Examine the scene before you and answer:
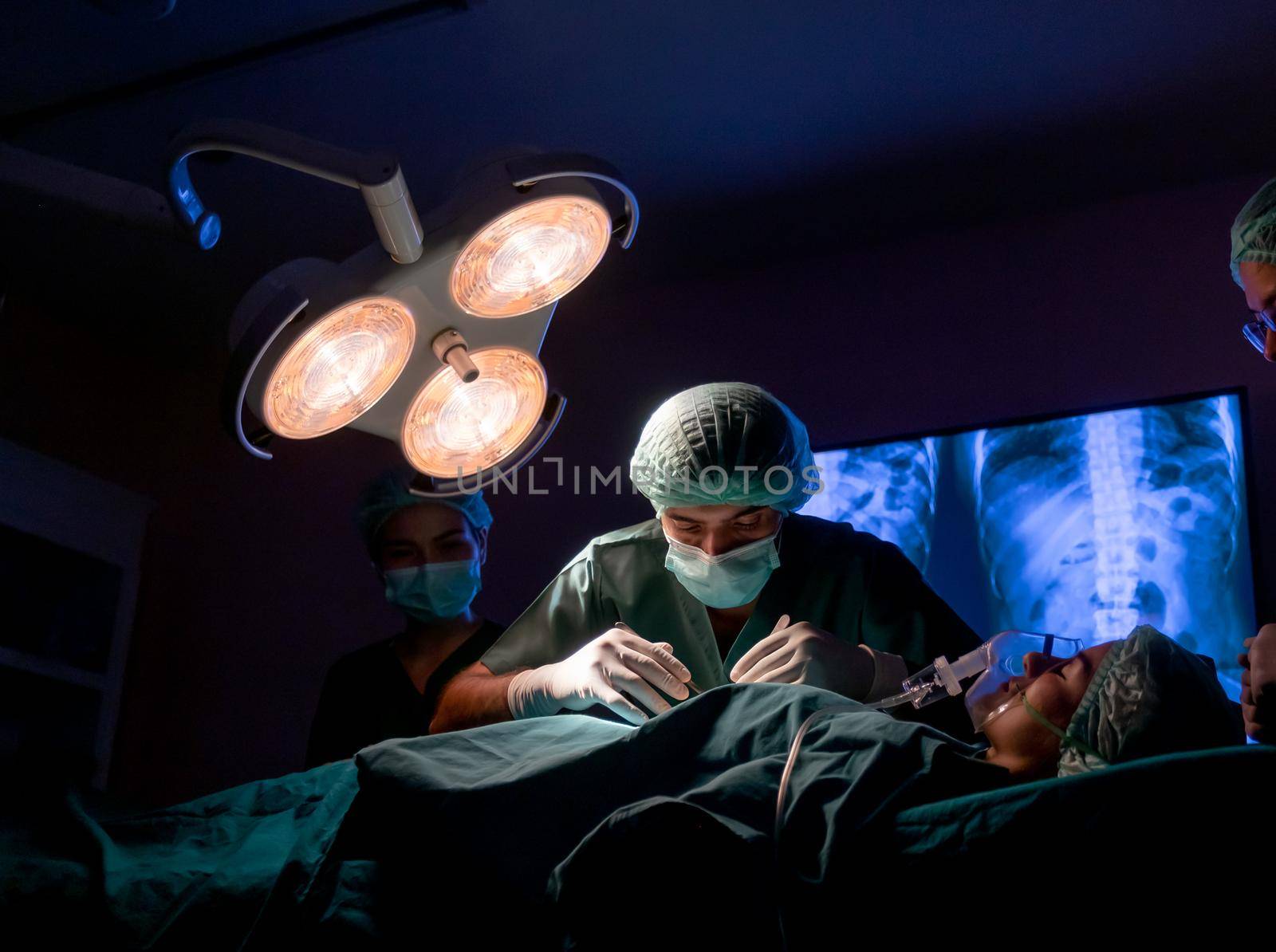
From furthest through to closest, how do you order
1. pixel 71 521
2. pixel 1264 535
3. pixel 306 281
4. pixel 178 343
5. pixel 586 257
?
pixel 178 343 → pixel 71 521 → pixel 1264 535 → pixel 586 257 → pixel 306 281

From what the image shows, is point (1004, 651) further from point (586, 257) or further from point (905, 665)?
point (586, 257)

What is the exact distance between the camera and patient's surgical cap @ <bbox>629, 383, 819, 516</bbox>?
184 centimetres

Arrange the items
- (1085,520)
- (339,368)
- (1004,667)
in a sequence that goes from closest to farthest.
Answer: (339,368), (1004,667), (1085,520)

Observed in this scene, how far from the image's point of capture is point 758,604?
196cm

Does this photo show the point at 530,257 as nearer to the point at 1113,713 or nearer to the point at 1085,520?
the point at 1113,713

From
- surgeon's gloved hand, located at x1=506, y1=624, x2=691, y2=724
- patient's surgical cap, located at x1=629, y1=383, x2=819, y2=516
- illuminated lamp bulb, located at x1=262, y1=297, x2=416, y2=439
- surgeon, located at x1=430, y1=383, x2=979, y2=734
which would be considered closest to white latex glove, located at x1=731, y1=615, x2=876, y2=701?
surgeon, located at x1=430, y1=383, x2=979, y2=734

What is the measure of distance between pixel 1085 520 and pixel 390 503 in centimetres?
144

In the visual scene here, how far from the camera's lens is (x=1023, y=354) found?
266 cm

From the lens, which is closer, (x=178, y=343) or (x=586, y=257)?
(x=586, y=257)

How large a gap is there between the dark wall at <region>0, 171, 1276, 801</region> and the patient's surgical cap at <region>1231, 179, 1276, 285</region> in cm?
80

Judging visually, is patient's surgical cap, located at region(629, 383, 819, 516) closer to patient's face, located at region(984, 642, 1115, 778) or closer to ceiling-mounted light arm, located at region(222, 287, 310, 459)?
patient's face, located at region(984, 642, 1115, 778)

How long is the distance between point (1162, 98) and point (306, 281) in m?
1.81

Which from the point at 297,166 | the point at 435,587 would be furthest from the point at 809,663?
the point at 435,587

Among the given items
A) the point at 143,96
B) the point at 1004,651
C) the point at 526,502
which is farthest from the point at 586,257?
the point at 526,502
